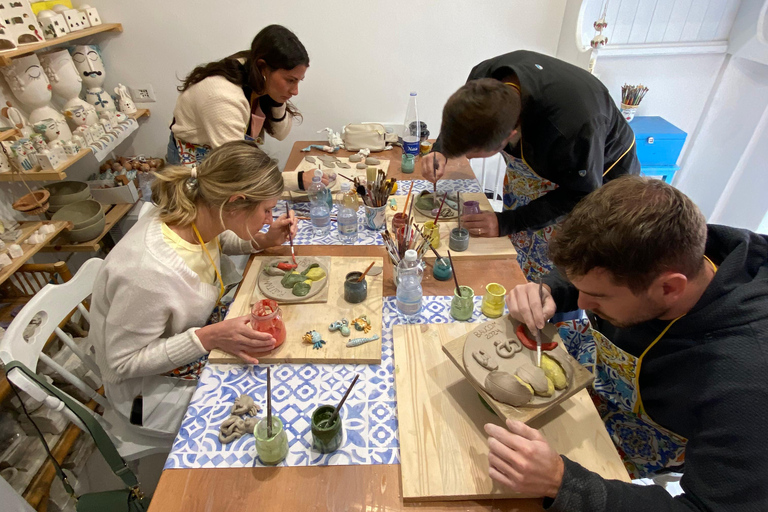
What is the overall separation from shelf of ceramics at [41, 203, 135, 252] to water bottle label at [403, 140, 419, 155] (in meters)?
1.90

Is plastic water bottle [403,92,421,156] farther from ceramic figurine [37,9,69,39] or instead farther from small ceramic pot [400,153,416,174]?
ceramic figurine [37,9,69,39]

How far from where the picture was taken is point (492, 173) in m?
3.52

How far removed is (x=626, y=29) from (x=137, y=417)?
139 inches

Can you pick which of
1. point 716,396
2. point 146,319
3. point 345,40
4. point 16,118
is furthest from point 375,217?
point 16,118

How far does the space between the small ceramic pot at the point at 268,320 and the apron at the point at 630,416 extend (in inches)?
37.4

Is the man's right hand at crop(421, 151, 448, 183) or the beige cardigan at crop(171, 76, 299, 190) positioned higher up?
the beige cardigan at crop(171, 76, 299, 190)

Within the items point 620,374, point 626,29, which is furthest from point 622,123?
point 626,29

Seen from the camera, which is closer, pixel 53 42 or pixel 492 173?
pixel 53 42

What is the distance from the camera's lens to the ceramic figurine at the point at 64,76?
254 cm

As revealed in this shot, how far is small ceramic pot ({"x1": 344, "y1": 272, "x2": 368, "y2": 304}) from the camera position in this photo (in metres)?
1.43

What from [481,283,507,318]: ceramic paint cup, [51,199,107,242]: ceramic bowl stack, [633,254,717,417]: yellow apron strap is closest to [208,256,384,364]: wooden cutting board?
[481,283,507,318]: ceramic paint cup

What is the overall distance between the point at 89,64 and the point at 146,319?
246 centimetres

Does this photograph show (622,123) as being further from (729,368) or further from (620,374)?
(729,368)

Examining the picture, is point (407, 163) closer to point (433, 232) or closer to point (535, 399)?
point (433, 232)
